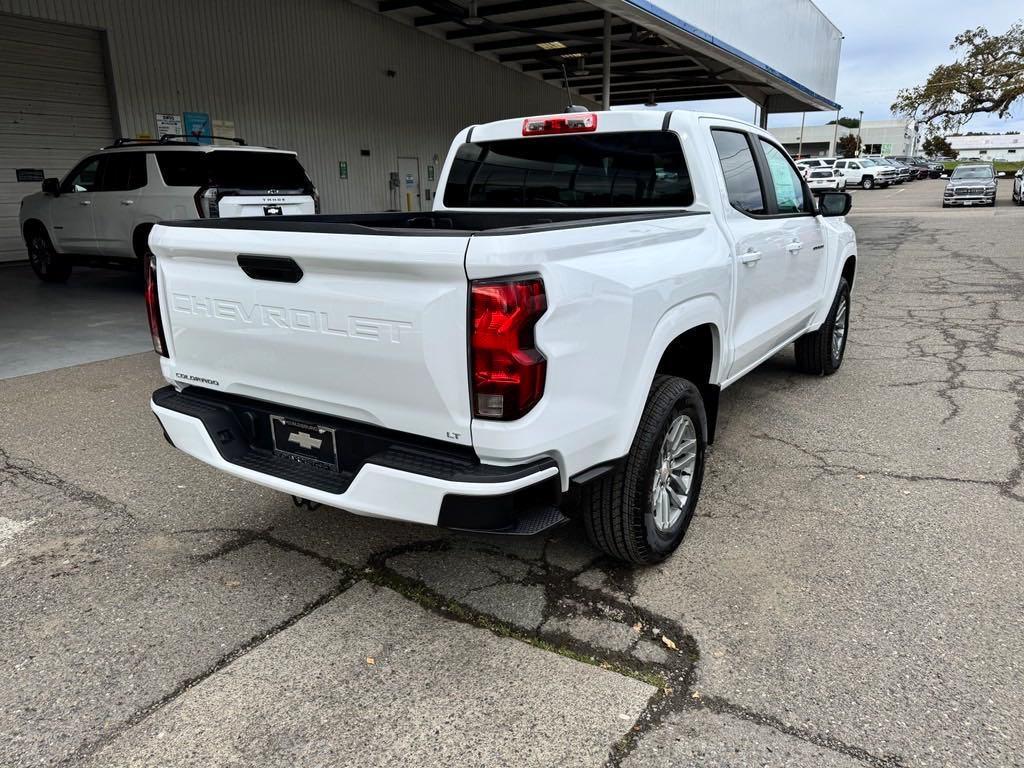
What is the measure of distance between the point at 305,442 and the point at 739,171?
9.21ft

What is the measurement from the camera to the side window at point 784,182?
4.61 meters

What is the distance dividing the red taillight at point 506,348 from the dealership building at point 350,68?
23.4ft

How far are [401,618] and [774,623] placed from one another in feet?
4.77

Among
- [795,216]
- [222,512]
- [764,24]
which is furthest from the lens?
[764,24]

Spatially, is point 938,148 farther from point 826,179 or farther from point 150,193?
point 150,193

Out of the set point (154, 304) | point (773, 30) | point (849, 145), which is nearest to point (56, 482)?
point (154, 304)

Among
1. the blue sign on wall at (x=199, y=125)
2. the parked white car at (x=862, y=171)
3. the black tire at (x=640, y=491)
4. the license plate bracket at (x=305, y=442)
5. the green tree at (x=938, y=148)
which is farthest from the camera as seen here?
the green tree at (x=938, y=148)

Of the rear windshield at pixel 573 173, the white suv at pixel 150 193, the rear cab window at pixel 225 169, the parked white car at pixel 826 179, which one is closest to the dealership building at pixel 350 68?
the white suv at pixel 150 193

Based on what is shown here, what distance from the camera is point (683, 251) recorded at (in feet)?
10.2

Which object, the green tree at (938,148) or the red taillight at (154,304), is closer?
the red taillight at (154,304)

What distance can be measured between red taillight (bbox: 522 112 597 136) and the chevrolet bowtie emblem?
2228mm

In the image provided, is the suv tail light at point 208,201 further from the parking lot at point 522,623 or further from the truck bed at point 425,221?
the truck bed at point 425,221

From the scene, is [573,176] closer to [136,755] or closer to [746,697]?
[746,697]

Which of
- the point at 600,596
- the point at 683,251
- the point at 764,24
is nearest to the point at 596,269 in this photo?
the point at 683,251
